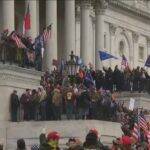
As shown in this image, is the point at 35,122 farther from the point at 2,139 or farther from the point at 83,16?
the point at 83,16

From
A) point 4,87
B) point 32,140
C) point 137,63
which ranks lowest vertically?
point 32,140

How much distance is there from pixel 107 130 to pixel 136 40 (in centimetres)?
4864

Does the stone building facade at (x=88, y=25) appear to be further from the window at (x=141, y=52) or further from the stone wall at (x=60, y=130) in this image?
the stone wall at (x=60, y=130)

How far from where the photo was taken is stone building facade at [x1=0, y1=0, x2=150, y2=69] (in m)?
52.2

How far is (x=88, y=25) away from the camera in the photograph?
6031 cm

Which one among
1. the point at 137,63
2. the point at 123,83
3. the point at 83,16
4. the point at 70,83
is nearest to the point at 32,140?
the point at 70,83

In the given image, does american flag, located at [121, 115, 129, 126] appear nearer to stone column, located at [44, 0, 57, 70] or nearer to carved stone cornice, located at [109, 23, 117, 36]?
stone column, located at [44, 0, 57, 70]

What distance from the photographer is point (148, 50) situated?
8375 cm

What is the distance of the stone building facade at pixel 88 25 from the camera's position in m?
52.2

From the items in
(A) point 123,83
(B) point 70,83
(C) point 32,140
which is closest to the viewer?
Result: (C) point 32,140

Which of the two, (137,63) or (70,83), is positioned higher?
(137,63)

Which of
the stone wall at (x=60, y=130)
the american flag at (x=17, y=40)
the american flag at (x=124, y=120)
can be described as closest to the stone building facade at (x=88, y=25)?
the american flag at (x=17, y=40)

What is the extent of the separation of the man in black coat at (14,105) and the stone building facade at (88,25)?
49.2 ft


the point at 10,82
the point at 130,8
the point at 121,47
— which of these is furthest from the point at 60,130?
the point at 130,8
